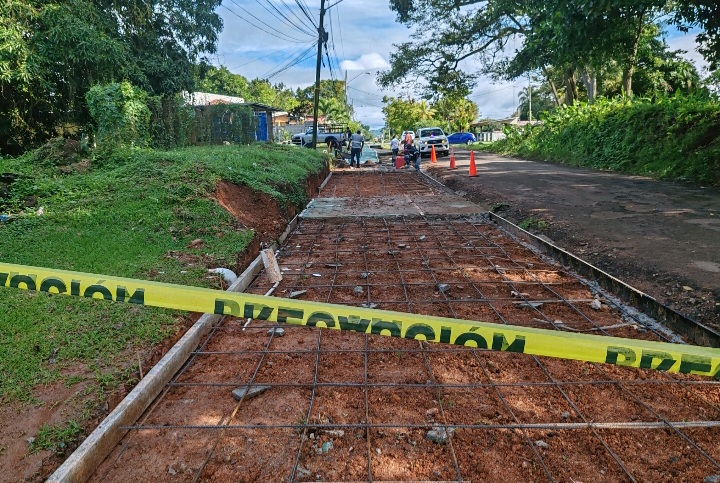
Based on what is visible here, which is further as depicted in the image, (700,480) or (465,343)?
(700,480)

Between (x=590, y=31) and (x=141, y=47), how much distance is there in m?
14.6

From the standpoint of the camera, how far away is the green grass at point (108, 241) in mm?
2953

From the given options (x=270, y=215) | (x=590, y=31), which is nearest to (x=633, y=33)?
(x=590, y=31)

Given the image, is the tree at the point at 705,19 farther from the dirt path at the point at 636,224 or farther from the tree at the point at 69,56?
the tree at the point at 69,56

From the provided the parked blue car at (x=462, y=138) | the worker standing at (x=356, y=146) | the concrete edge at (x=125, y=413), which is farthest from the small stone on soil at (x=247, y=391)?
the parked blue car at (x=462, y=138)

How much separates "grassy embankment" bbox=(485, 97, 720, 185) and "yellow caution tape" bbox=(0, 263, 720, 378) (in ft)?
35.6

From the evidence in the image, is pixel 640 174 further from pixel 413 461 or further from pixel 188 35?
pixel 188 35

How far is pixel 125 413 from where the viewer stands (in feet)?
8.17

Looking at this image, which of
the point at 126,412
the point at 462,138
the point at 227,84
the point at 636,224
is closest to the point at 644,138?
the point at 636,224

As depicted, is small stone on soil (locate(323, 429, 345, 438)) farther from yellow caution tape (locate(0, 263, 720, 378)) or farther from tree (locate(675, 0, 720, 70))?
tree (locate(675, 0, 720, 70))

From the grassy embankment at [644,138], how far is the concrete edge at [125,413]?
1154 centimetres

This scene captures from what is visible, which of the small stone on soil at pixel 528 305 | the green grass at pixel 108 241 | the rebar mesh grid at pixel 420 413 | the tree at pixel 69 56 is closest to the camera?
the rebar mesh grid at pixel 420 413

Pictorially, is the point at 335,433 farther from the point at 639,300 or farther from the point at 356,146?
the point at 356,146

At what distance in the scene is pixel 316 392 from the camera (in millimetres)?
2816
